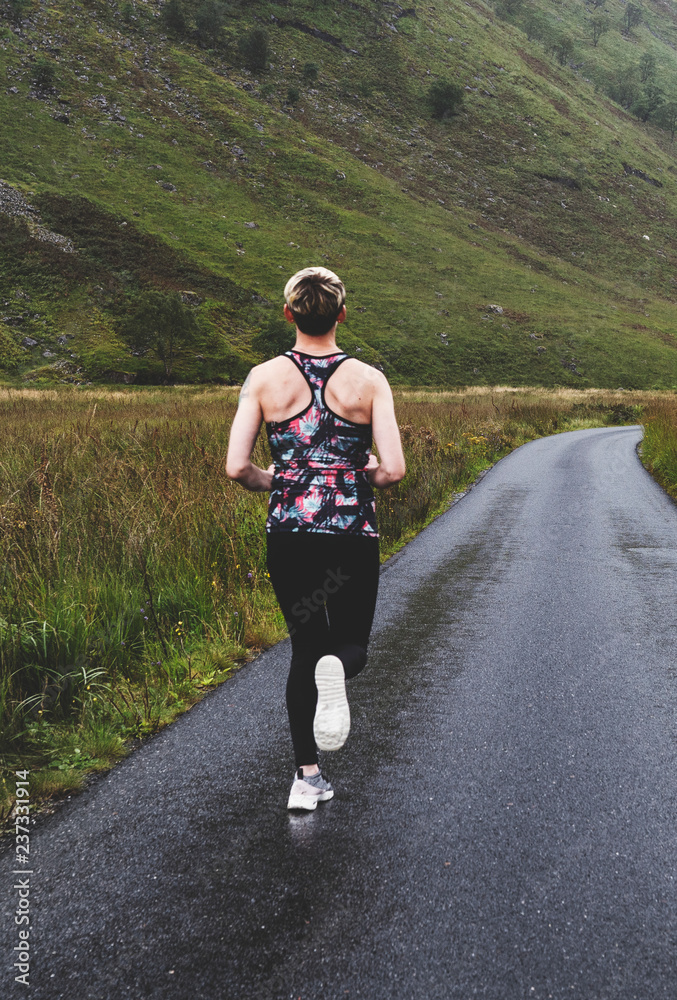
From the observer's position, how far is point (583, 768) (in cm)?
293

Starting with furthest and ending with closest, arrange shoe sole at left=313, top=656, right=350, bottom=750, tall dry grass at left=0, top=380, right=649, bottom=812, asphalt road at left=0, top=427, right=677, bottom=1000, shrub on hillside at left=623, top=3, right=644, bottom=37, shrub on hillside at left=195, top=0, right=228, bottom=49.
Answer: shrub on hillside at left=623, top=3, right=644, bottom=37 < shrub on hillside at left=195, top=0, right=228, bottom=49 < tall dry grass at left=0, top=380, right=649, bottom=812 < shoe sole at left=313, top=656, right=350, bottom=750 < asphalt road at left=0, top=427, right=677, bottom=1000

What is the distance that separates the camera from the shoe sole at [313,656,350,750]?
7.16 ft

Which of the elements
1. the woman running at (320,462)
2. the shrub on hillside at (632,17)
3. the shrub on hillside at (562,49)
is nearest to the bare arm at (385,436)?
the woman running at (320,462)

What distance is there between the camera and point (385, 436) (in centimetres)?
224

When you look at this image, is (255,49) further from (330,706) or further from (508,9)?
(330,706)

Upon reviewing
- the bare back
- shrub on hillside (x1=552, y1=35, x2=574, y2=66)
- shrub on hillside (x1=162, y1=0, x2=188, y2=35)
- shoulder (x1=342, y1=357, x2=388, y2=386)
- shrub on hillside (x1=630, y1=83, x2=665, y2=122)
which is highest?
shrub on hillside (x1=552, y1=35, x2=574, y2=66)

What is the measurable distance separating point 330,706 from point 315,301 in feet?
5.02

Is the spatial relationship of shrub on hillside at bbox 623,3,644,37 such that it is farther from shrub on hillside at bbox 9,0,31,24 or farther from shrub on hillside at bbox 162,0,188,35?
shrub on hillside at bbox 9,0,31,24

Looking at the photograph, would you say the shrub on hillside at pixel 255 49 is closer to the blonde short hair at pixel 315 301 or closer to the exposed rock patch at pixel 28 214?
the exposed rock patch at pixel 28 214

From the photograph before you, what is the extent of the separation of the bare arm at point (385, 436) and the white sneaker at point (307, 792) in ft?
4.41

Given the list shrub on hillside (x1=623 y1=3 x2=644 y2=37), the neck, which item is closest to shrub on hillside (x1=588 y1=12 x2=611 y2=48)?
shrub on hillside (x1=623 y1=3 x2=644 y2=37)

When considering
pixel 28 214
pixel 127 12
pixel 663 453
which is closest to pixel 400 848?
pixel 663 453

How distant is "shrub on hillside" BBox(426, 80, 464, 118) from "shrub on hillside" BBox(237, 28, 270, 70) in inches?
1174

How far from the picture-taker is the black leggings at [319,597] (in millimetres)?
2260
